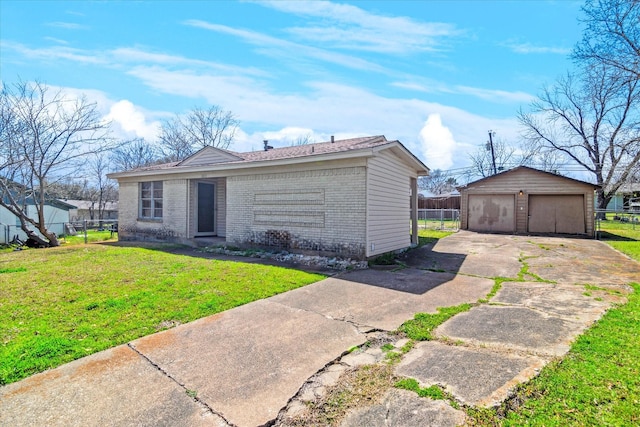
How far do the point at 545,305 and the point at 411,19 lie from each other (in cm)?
777

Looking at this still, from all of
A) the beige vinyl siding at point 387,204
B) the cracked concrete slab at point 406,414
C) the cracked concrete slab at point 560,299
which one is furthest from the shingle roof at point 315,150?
the cracked concrete slab at point 406,414

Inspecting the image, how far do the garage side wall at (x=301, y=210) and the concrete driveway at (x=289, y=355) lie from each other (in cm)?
229

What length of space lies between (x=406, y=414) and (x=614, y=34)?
1548 centimetres

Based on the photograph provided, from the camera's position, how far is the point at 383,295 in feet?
17.6

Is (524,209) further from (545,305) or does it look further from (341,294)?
(341,294)

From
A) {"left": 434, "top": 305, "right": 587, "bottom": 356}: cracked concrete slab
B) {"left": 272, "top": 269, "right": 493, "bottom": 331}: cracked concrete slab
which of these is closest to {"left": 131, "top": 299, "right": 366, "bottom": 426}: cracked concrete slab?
{"left": 272, "top": 269, "right": 493, "bottom": 331}: cracked concrete slab

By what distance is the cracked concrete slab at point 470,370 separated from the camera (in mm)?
2447

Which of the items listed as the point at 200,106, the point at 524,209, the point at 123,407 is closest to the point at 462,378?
the point at 123,407

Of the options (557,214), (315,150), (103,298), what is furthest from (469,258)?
(557,214)

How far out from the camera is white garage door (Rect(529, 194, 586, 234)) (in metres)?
15.7

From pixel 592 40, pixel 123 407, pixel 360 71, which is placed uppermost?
pixel 592 40

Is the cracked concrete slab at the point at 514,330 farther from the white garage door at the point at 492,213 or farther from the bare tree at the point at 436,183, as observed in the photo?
the bare tree at the point at 436,183

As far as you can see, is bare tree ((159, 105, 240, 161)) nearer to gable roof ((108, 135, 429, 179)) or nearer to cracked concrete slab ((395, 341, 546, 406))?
gable roof ((108, 135, 429, 179))

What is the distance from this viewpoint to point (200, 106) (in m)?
30.8
